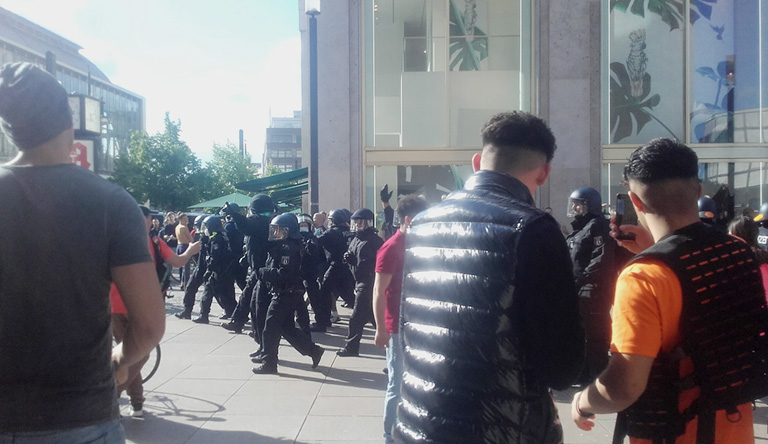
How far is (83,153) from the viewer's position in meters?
6.42

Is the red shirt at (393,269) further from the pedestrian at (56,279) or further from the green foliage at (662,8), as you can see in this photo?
the green foliage at (662,8)

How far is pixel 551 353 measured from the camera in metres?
1.98

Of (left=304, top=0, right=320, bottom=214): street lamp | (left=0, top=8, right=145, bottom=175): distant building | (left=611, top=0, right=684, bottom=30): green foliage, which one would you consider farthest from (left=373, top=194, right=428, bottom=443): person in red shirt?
(left=0, top=8, right=145, bottom=175): distant building

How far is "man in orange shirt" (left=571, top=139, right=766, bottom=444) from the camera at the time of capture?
6.99ft

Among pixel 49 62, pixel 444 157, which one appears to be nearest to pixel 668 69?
pixel 444 157

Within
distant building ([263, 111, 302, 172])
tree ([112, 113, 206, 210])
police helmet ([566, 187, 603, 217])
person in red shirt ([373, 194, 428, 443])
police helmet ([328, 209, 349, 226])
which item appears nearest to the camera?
person in red shirt ([373, 194, 428, 443])

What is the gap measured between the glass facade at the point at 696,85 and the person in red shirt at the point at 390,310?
1143 centimetres

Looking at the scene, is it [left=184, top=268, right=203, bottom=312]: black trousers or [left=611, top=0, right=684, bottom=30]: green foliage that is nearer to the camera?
[left=184, top=268, right=203, bottom=312]: black trousers

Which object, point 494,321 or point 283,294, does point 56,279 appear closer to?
point 494,321

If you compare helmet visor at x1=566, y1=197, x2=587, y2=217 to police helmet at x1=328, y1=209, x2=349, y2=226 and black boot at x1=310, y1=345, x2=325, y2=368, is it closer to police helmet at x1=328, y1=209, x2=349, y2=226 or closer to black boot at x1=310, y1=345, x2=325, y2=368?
black boot at x1=310, y1=345, x2=325, y2=368

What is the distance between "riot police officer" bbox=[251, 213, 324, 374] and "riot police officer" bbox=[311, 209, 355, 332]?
9.74 ft

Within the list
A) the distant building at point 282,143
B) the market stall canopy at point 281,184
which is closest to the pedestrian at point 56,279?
the market stall canopy at point 281,184

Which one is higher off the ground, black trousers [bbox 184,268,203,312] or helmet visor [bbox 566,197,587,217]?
helmet visor [bbox 566,197,587,217]

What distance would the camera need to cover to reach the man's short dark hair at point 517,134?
236cm
